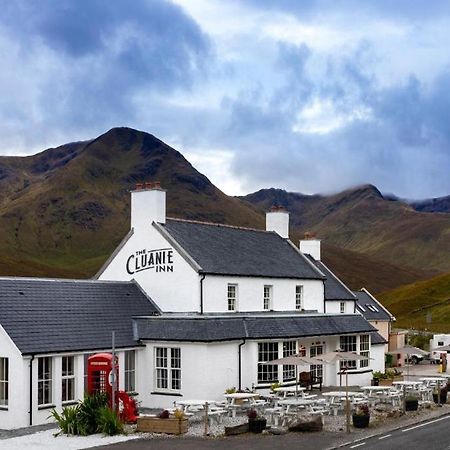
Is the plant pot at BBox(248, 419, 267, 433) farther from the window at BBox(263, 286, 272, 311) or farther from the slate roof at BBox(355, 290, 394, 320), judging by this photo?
the slate roof at BBox(355, 290, 394, 320)

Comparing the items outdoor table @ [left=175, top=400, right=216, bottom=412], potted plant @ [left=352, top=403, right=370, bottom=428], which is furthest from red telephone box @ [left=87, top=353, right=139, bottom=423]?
potted plant @ [left=352, top=403, right=370, bottom=428]

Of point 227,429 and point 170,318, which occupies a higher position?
point 170,318

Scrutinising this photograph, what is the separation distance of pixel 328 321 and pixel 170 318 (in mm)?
10260

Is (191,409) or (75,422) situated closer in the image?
(75,422)

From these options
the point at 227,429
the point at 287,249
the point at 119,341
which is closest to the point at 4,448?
the point at 227,429

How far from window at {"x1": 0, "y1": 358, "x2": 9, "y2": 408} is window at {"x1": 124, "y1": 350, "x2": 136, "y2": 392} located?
20.4 feet

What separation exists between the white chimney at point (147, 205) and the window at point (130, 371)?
7.52m

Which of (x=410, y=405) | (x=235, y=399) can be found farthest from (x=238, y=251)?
(x=410, y=405)

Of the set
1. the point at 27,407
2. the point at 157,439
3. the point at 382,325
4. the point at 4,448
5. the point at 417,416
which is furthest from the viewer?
→ the point at 382,325

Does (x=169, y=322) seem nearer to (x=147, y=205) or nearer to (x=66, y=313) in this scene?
(x=66, y=313)

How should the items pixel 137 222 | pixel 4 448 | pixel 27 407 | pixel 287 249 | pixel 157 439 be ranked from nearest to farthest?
pixel 4 448, pixel 157 439, pixel 27 407, pixel 137 222, pixel 287 249

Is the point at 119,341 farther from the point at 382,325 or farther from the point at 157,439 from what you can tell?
the point at 382,325

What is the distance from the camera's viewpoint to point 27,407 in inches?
1174

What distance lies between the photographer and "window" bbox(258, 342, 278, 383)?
3738 cm
